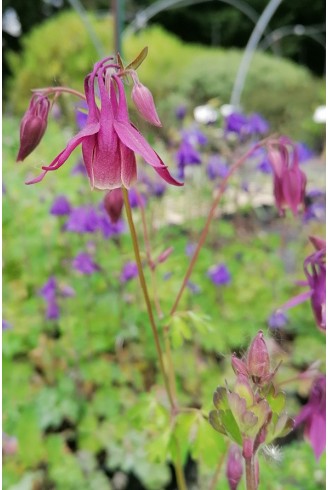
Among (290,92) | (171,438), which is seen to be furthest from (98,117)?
(290,92)

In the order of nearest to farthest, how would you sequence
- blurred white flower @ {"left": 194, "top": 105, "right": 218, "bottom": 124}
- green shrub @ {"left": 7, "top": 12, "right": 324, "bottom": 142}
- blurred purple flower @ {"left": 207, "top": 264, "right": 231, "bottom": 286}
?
blurred purple flower @ {"left": 207, "top": 264, "right": 231, "bottom": 286} < blurred white flower @ {"left": 194, "top": 105, "right": 218, "bottom": 124} < green shrub @ {"left": 7, "top": 12, "right": 324, "bottom": 142}

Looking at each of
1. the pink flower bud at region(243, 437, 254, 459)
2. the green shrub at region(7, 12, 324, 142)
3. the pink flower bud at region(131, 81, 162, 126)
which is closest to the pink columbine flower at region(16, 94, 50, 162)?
the pink flower bud at region(131, 81, 162, 126)

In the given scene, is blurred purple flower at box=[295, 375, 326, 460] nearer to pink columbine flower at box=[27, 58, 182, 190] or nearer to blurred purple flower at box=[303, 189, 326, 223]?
pink columbine flower at box=[27, 58, 182, 190]

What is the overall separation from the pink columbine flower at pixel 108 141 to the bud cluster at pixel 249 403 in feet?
0.52

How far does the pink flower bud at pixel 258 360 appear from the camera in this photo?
42 centimetres

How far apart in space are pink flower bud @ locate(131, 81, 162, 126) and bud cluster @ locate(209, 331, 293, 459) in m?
0.20

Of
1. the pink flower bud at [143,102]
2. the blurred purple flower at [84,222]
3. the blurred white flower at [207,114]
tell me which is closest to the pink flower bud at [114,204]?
the pink flower bud at [143,102]

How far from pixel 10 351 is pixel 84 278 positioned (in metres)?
0.38

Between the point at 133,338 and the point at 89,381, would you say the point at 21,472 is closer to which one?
the point at 89,381

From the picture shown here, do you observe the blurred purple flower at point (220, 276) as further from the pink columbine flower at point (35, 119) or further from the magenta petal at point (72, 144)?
the magenta petal at point (72, 144)

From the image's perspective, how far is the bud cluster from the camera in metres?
0.41

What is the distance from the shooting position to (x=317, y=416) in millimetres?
677

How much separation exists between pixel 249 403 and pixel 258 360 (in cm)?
3

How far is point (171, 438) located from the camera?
756 millimetres
